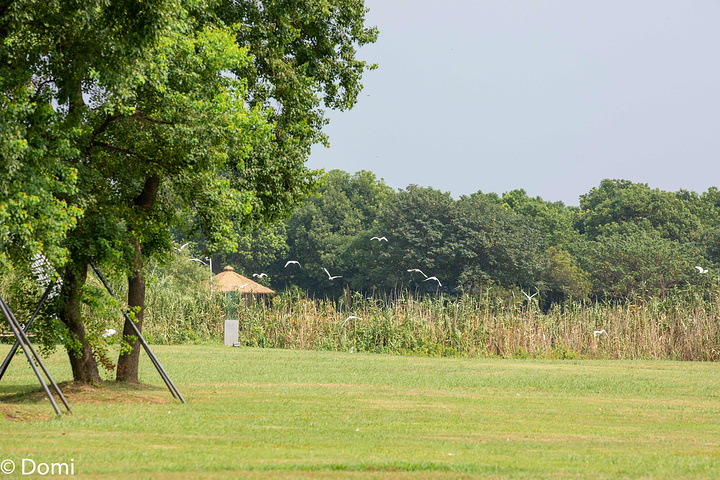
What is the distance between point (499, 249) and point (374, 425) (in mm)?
52967

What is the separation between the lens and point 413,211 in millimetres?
67562

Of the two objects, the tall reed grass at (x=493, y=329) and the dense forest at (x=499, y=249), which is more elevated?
the dense forest at (x=499, y=249)

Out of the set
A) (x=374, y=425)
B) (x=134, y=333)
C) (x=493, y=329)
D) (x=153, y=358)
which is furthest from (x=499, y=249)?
(x=374, y=425)

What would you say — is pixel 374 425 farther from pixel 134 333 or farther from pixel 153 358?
pixel 134 333

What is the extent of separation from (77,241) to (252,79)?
5692 millimetres

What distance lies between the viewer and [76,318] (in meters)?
14.6

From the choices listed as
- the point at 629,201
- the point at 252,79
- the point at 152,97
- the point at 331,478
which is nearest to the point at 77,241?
the point at 152,97

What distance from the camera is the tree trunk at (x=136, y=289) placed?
49.8 ft

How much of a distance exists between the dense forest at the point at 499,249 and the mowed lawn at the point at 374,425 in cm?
3832

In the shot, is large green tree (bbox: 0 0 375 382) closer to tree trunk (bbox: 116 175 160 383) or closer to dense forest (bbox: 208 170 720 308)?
tree trunk (bbox: 116 175 160 383)

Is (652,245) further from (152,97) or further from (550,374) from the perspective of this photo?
(152,97)

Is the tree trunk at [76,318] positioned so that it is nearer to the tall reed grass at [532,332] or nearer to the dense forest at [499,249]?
the tall reed grass at [532,332]

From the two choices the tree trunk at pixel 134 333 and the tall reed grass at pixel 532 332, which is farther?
the tall reed grass at pixel 532 332

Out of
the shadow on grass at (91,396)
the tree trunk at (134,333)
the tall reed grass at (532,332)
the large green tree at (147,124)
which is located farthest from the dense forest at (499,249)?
the shadow on grass at (91,396)
